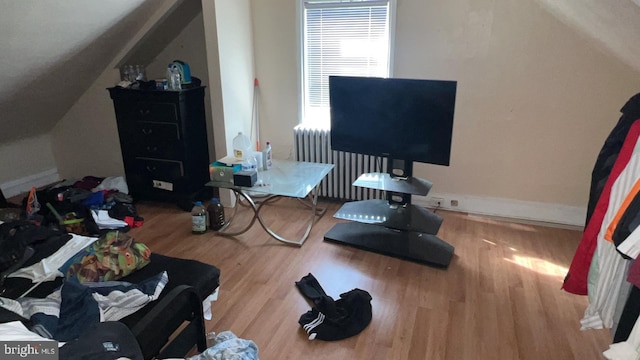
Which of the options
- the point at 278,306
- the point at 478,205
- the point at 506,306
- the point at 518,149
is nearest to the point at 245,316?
the point at 278,306

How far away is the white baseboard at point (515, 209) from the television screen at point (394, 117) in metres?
0.89

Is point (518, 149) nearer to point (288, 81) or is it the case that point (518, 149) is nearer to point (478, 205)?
point (478, 205)

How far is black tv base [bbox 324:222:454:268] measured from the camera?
9.12ft

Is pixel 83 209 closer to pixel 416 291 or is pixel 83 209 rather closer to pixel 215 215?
pixel 215 215

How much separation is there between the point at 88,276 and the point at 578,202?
3.30 meters

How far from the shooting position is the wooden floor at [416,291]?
2.05 metres

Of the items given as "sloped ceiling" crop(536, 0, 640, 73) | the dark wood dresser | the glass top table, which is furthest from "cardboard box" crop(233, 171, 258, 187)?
"sloped ceiling" crop(536, 0, 640, 73)

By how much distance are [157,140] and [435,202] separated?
2.39 metres

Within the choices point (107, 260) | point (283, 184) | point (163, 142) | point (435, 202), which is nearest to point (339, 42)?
point (283, 184)

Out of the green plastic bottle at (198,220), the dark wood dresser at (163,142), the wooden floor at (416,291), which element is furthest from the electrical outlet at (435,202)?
the dark wood dresser at (163,142)

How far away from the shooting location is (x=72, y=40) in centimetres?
291

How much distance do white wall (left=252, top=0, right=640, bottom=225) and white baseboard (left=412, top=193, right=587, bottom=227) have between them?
0.07 ft

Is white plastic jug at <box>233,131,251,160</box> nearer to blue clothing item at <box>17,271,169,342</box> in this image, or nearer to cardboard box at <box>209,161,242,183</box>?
cardboard box at <box>209,161,242,183</box>

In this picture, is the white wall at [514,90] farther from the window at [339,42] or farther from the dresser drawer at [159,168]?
the dresser drawer at [159,168]
